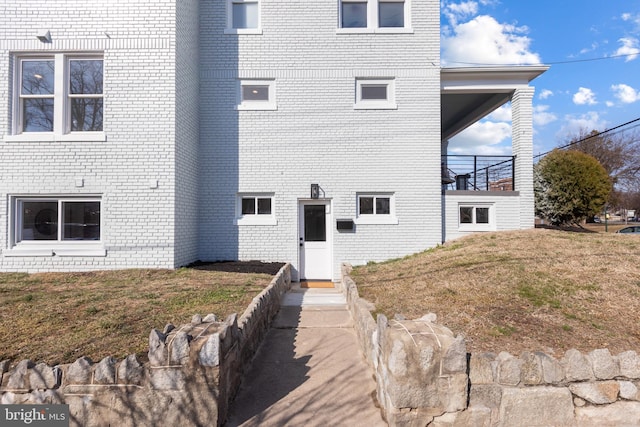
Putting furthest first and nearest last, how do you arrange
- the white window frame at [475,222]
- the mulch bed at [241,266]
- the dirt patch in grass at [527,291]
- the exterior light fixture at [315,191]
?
the white window frame at [475,222] < the exterior light fixture at [315,191] < the mulch bed at [241,266] < the dirt patch in grass at [527,291]

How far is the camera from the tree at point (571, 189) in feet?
39.5

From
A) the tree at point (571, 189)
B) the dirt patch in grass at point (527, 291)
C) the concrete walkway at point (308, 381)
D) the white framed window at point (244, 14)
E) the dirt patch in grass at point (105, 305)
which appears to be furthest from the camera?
the tree at point (571, 189)

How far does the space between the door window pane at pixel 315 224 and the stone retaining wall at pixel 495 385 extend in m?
6.32

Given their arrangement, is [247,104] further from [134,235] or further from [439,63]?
Result: [439,63]

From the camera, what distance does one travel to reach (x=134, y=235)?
7383 millimetres

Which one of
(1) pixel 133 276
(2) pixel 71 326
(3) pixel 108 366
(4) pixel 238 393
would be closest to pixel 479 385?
(4) pixel 238 393

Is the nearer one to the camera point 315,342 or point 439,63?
point 315,342

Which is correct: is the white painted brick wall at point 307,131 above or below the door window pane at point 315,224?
above

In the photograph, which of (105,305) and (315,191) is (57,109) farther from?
(315,191)

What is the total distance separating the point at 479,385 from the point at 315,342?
2.27 metres

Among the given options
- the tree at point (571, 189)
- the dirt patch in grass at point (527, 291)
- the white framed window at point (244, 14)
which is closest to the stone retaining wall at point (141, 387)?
the dirt patch in grass at point (527, 291)

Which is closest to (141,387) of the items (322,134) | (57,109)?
(57,109)

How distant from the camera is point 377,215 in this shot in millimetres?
9070

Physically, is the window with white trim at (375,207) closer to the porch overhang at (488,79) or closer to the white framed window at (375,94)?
the white framed window at (375,94)
